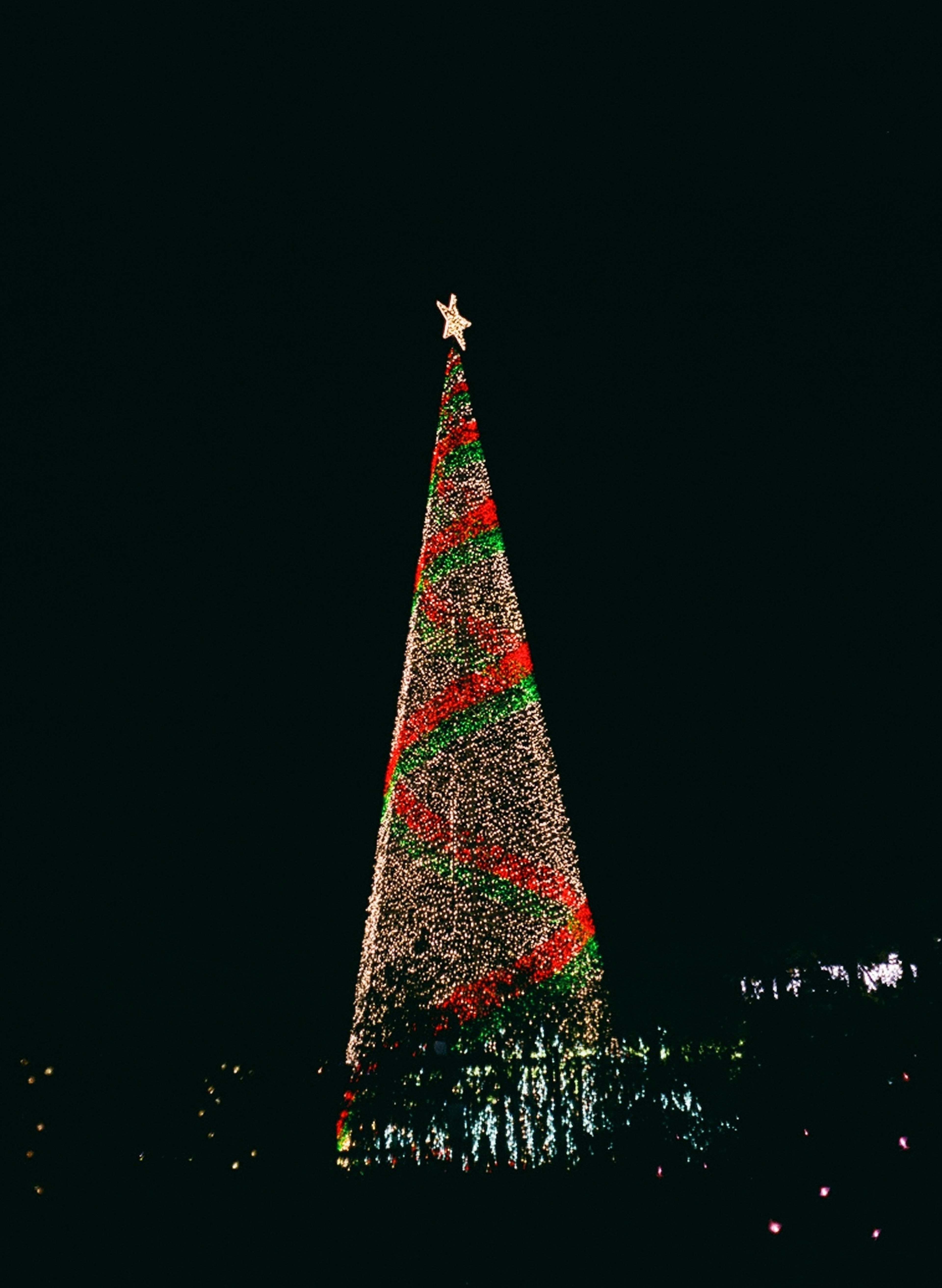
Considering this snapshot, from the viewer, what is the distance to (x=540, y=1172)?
2750mm

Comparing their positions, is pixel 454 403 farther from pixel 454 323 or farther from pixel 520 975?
pixel 520 975

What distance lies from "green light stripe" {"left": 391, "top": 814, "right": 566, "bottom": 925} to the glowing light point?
146 inches

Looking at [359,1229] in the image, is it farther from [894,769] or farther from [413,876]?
[894,769]

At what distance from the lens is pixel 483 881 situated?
14.5 feet

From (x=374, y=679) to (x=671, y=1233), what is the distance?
4966mm

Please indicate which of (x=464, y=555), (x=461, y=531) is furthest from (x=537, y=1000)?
(x=461, y=531)

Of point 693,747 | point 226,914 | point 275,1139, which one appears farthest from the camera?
point 693,747

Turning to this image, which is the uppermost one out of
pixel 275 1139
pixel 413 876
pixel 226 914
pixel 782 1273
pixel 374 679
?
pixel 374 679

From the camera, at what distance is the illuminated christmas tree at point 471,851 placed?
13.9ft

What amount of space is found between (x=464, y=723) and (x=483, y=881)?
1048 mm

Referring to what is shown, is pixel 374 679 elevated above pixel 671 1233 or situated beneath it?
elevated above

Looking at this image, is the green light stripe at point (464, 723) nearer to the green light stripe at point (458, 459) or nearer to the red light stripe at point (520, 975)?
the red light stripe at point (520, 975)

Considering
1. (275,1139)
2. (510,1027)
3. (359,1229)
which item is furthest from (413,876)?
(359,1229)

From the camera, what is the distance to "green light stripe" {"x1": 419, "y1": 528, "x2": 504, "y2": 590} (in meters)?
4.80
